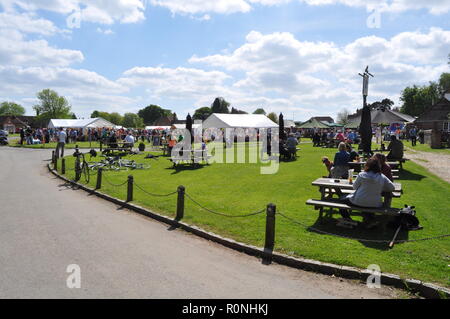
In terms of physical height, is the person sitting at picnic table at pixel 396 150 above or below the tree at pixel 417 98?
below

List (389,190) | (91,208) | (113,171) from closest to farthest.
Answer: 1. (389,190)
2. (91,208)
3. (113,171)

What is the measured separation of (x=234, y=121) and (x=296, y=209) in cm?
2642

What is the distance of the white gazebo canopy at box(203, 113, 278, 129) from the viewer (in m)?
32.7

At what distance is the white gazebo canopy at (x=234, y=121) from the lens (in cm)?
3272

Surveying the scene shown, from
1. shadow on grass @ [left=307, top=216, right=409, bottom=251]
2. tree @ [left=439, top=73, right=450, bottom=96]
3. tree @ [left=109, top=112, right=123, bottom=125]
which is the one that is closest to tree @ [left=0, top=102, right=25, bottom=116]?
tree @ [left=109, top=112, right=123, bottom=125]

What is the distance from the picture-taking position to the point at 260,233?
6.38m

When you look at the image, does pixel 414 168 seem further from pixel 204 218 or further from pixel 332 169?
pixel 204 218

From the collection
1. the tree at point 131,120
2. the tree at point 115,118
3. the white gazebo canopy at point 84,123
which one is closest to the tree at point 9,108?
the tree at point 115,118

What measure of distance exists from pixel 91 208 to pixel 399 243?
7311mm

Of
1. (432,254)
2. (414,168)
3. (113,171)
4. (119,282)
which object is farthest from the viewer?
(113,171)

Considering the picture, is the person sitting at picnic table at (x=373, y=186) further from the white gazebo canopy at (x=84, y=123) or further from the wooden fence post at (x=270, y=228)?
the white gazebo canopy at (x=84, y=123)

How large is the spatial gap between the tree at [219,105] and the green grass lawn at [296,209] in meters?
89.1

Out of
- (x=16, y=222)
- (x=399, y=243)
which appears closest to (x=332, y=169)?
(x=399, y=243)

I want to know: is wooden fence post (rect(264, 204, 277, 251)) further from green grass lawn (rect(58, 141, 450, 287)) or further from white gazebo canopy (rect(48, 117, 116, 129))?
white gazebo canopy (rect(48, 117, 116, 129))
